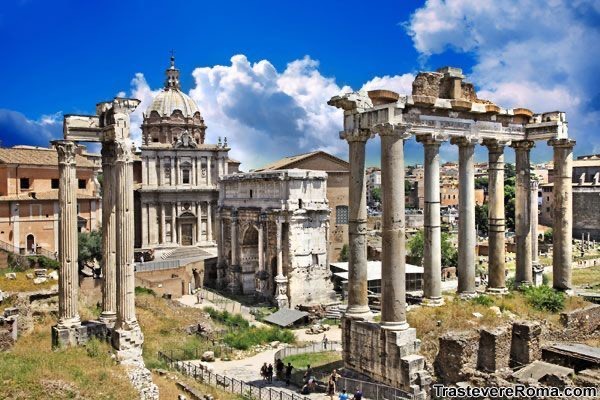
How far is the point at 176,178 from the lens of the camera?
4997cm

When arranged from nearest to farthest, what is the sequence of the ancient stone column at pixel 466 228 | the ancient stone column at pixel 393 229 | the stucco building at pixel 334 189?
the ancient stone column at pixel 393 229
the ancient stone column at pixel 466 228
the stucco building at pixel 334 189

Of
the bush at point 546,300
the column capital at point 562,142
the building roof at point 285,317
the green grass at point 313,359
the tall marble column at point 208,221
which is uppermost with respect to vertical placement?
the column capital at point 562,142

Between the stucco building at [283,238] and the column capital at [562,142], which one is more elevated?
the column capital at [562,142]

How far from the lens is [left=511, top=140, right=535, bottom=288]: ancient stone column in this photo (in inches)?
787

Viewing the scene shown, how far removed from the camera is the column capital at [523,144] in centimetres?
1989

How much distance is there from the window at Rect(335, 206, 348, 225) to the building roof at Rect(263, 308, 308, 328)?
24053 mm

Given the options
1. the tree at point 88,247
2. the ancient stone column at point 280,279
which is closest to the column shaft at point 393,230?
the ancient stone column at point 280,279

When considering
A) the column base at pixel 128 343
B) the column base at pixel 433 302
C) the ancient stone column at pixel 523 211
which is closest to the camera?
the column base at pixel 128 343

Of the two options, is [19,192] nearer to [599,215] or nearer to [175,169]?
[175,169]

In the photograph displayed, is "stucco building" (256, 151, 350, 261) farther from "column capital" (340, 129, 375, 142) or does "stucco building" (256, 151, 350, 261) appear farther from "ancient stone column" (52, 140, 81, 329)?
"column capital" (340, 129, 375, 142)

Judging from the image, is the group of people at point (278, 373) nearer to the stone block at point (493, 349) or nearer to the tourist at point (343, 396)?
the tourist at point (343, 396)

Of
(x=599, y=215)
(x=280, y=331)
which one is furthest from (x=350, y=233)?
(x=599, y=215)

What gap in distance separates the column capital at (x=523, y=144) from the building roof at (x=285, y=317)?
54.0 feet

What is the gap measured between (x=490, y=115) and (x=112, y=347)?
552 inches
